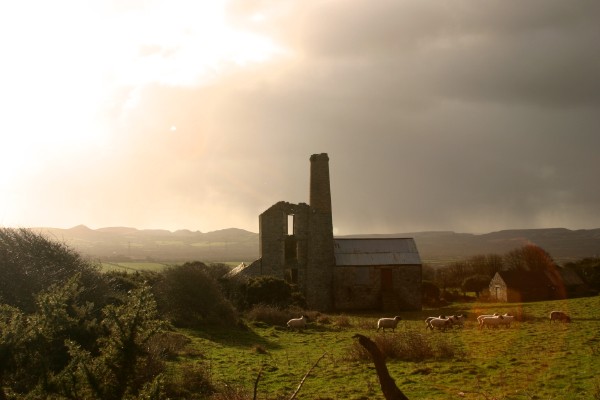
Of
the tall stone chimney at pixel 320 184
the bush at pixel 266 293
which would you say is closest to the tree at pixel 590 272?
the tall stone chimney at pixel 320 184

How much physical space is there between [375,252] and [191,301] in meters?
21.0

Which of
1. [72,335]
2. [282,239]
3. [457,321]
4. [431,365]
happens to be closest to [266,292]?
[282,239]

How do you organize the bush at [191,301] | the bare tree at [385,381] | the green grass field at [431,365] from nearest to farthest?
the bare tree at [385,381] → the green grass field at [431,365] → the bush at [191,301]

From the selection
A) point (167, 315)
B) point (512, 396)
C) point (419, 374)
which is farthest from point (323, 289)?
point (512, 396)

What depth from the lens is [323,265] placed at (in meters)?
43.6

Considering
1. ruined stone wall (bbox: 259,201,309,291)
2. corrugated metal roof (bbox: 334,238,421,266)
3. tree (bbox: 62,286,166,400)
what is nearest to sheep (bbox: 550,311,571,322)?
corrugated metal roof (bbox: 334,238,421,266)

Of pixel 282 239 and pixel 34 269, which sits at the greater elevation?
pixel 282 239

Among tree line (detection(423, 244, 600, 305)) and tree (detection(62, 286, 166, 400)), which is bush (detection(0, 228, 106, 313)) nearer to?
tree (detection(62, 286, 166, 400))

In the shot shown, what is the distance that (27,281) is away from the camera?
52.0ft

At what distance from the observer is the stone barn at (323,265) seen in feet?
142

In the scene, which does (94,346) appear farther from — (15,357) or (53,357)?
(15,357)

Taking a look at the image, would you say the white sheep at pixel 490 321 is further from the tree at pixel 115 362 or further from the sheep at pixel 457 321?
the tree at pixel 115 362

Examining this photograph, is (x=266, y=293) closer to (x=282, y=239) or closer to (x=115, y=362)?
(x=282, y=239)

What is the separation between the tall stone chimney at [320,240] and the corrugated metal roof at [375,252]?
4.46 feet
